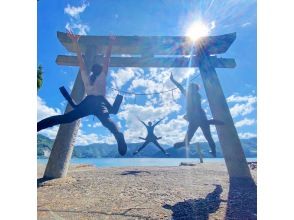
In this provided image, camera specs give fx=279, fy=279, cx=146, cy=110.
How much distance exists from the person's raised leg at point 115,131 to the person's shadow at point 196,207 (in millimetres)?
1128

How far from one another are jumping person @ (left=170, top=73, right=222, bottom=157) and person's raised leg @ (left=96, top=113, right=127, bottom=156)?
1.06 meters

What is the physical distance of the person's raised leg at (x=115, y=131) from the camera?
11.7 ft

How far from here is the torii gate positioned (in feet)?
16.6

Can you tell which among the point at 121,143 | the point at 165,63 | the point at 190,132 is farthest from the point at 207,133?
the point at 165,63

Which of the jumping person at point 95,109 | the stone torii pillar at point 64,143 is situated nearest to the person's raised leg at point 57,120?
the jumping person at point 95,109

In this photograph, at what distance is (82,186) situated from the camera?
476cm

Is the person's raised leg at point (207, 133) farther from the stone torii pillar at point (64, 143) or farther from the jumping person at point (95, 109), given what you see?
the stone torii pillar at point (64, 143)

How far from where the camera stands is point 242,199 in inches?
168

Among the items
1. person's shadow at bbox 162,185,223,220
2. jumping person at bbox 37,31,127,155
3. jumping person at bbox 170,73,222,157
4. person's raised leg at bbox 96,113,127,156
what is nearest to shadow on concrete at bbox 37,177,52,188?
jumping person at bbox 37,31,127,155

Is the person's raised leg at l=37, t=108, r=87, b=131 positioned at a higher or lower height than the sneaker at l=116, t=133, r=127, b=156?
higher

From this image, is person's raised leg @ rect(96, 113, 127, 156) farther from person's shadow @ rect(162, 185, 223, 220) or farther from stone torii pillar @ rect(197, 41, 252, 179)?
stone torii pillar @ rect(197, 41, 252, 179)

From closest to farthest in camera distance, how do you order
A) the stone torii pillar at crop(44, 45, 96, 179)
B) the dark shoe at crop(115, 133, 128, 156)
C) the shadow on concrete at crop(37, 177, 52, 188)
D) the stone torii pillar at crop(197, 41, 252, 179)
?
the dark shoe at crop(115, 133, 128, 156)
the shadow on concrete at crop(37, 177, 52, 188)
the stone torii pillar at crop(197, 41, 252, 179)
the stone torii pillar at crop(44, 45, 96, 179)
